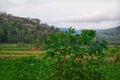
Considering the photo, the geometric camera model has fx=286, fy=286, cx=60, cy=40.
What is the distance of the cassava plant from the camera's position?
17.6ft

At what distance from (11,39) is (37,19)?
64.0m

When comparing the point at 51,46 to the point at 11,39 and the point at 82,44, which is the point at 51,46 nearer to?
the point at 82,44

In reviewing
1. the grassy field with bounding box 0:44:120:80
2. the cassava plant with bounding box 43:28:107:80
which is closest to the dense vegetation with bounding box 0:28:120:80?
the cassava plant with bounding box 43:28:107:80

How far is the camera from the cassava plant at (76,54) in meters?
Result: 5.35

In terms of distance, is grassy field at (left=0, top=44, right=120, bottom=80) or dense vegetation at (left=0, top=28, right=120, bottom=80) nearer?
dense vegetation at (left=0, top=28, right=120, bottom=80)

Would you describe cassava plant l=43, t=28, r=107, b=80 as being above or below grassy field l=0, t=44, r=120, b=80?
above

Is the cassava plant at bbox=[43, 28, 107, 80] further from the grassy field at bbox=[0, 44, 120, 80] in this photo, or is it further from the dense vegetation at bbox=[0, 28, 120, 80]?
the grassy field at bbox=[0, 44, 120, 80]

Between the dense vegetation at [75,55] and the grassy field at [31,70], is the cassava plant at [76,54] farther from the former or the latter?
the grassy field at [31,70]

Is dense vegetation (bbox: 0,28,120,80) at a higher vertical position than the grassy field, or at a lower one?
higher

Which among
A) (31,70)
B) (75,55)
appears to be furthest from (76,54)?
(31,70)

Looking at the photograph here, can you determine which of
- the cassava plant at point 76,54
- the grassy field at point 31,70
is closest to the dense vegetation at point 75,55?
the cassava plant at point 76,54

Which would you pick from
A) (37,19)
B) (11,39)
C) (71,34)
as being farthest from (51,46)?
(37,19)

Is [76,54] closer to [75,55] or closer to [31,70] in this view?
[75,55]

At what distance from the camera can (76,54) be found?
17.7 ft
